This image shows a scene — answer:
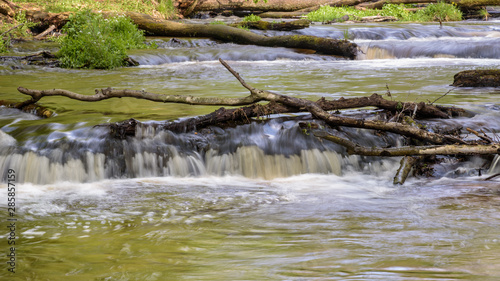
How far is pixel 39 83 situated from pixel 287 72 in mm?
5046

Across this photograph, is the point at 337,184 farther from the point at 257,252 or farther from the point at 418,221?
the point at 257,252

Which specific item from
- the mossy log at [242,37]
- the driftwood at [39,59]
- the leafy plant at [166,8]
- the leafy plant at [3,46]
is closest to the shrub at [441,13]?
the mossy log at [242,37]

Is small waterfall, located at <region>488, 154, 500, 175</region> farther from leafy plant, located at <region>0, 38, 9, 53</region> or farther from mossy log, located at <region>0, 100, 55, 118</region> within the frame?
leafy plant, located at <region>0, 38, 9, 53</region>

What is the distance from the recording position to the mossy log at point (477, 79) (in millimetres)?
8547

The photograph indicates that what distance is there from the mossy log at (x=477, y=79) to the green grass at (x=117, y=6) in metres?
15.3

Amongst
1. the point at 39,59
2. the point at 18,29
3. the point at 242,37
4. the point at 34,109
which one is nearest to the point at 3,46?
the point at 39,59

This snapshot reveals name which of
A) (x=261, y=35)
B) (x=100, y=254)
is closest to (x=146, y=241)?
(x=100, y=254)

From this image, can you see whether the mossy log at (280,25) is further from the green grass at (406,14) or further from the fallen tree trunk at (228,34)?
the green grass at (406,14)

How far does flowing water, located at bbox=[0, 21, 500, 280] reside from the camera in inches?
112

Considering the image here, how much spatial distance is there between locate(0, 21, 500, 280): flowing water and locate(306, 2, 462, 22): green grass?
43.9 ft

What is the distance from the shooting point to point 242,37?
1608cm

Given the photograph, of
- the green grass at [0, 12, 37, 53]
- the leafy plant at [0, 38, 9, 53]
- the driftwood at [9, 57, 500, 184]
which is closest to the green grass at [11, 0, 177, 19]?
the green grass at [0, 12, 37, 53]

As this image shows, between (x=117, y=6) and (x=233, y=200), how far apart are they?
21913mm

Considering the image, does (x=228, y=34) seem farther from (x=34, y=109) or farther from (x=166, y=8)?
(x=166, y=8)
